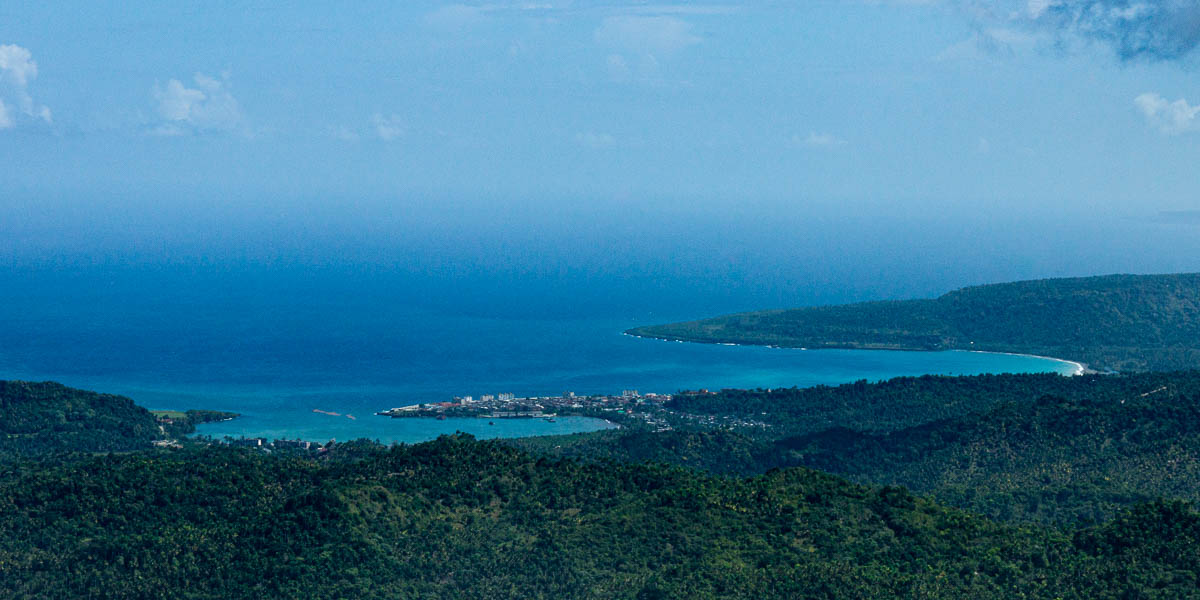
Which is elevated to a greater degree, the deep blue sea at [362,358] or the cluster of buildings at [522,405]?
the deep blue sea at [362,358]

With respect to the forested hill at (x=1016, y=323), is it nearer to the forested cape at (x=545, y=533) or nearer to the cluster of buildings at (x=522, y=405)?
the cluster of buildings at (x=522, y=405)

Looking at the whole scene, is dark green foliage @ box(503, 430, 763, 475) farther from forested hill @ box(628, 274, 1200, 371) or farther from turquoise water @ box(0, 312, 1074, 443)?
forested hill @ box(628, 274, 1200, 371)

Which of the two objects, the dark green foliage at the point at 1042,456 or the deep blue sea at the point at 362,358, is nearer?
the dark green foliage at the point at 1042,456

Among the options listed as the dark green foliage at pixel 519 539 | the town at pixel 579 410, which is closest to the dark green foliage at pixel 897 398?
the town at pixel 579 410

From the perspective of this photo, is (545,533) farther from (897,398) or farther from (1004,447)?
(897,398)

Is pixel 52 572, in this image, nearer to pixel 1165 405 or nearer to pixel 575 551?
pixel 575 551

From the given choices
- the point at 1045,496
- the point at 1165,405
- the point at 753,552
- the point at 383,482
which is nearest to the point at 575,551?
the point at 753,552
